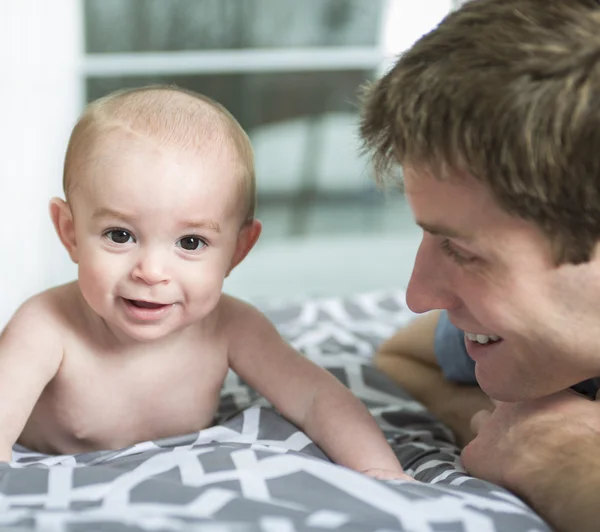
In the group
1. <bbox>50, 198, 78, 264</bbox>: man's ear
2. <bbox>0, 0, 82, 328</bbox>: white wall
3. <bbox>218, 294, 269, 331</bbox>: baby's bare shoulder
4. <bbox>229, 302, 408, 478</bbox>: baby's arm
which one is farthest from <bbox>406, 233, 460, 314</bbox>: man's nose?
<bbox>0, 0, 82, 328</bbox>: white wall

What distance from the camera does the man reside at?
878mm

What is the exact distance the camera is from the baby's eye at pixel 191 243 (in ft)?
3.79

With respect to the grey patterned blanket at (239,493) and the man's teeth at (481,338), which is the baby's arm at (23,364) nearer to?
the grey patterned blanket at (239,493)

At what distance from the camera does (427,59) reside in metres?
0.96

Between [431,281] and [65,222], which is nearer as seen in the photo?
[431,281]

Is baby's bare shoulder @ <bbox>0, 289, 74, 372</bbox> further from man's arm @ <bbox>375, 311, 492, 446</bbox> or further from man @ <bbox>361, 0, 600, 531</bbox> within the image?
man's arm @ <bbox>375, 311, 492, 446</bbox>

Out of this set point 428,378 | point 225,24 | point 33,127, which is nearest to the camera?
point 428,378

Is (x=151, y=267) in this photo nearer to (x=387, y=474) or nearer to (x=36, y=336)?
(x=36, y=336)

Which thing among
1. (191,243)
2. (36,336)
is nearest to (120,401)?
(36,336)

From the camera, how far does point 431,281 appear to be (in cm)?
104

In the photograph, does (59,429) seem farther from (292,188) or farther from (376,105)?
(292,188)

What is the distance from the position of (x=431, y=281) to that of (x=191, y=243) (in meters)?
0.32

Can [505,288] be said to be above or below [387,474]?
above

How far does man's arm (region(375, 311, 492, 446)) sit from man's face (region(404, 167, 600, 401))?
30 cm
